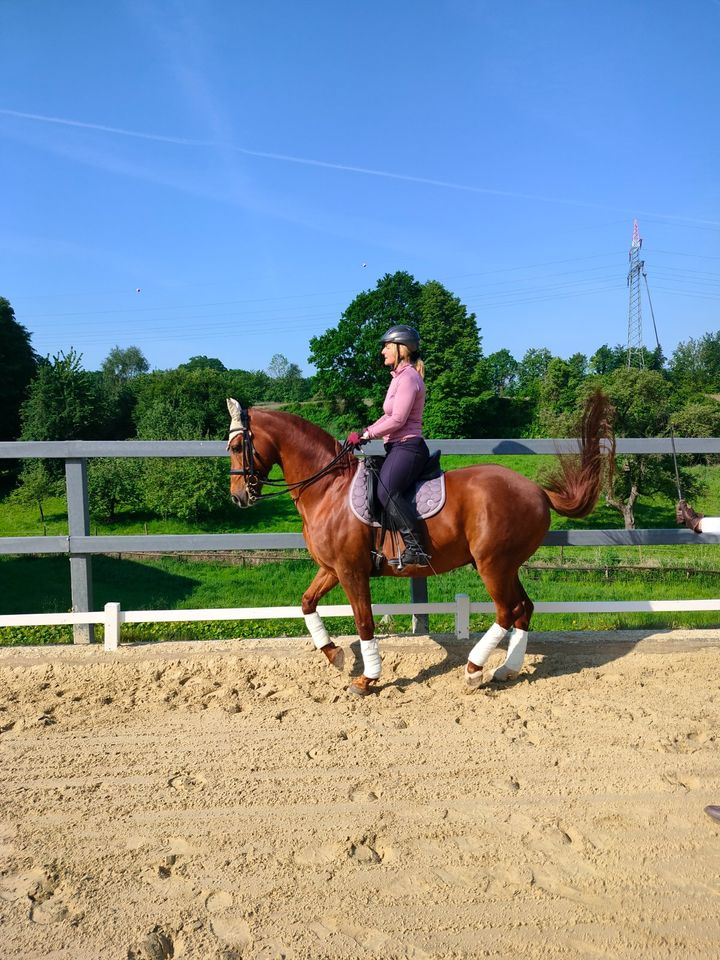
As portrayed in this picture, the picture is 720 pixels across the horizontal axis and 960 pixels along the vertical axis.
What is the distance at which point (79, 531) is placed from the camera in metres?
5.08

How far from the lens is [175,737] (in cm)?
384

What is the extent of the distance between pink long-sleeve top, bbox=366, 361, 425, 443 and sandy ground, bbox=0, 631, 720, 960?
70.1 inches

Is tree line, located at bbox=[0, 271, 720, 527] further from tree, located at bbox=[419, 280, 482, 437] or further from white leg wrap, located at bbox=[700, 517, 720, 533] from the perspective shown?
white leg wrap, located at bbox=[700, 517, 720, 533]

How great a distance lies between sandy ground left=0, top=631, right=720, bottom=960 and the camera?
2.29 m

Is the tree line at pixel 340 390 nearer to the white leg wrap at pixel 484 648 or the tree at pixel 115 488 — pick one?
the tree at pixel 115 488

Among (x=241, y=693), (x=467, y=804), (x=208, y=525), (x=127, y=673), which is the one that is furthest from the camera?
Result: (x=208, y=525)

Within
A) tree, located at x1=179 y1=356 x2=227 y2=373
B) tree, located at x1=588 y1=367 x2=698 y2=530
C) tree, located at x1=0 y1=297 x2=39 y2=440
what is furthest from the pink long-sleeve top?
tree, located at x1=179 y1=356 x2=227 y2=373

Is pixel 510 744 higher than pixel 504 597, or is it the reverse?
pixel 504 597

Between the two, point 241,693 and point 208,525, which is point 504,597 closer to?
point 241,693

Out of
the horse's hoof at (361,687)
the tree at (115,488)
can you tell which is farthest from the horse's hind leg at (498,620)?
the tree at (115,488)

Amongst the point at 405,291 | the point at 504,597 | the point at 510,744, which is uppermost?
the point at 405,291

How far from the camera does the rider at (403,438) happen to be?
14.1ft

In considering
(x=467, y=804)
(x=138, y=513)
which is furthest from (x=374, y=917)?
(x=138, y=513)

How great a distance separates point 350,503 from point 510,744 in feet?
5.92
